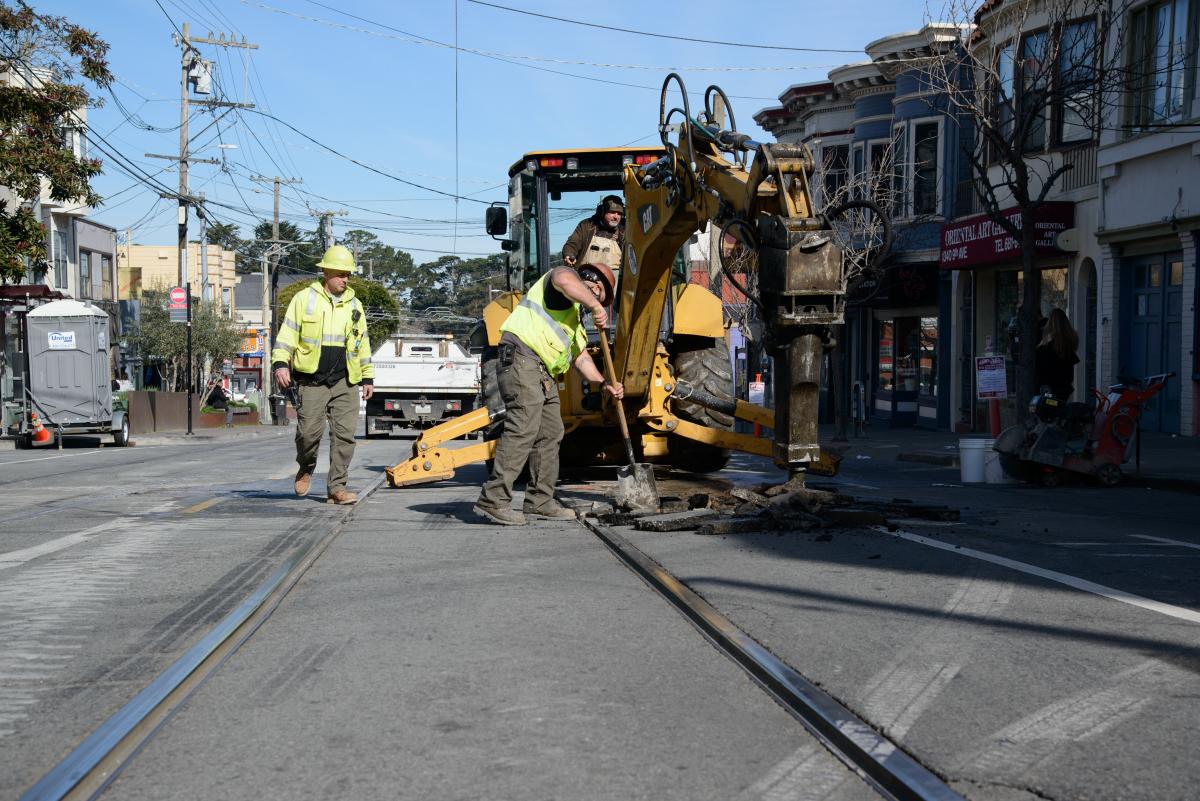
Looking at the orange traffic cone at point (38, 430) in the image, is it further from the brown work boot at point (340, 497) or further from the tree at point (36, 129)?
the brown work boot at point (340, 497)

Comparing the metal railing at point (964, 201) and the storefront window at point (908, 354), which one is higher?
the metal railing at point (964, 201)

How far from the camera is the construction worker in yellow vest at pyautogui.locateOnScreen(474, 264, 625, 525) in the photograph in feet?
28.4

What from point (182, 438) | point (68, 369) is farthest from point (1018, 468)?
point (182, 438)

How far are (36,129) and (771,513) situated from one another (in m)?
19.7

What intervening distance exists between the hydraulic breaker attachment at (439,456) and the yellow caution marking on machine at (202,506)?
1.43 meters

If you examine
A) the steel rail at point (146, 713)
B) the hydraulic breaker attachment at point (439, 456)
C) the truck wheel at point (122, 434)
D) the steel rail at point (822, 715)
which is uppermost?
the hydraulic breaker attachment at point (439, 456)

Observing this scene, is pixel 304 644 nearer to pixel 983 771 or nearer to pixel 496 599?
pixel 496 599

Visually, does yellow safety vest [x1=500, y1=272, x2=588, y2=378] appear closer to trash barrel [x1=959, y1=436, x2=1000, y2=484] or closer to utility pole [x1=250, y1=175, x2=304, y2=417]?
trash barrel [x1=959, y1=436, x2=1000, y2=484]

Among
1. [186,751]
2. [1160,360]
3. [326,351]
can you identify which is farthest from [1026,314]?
[186,751]

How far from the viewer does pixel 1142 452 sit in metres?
16.0

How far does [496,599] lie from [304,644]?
1.12 m

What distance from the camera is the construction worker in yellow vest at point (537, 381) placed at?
865 centimetres

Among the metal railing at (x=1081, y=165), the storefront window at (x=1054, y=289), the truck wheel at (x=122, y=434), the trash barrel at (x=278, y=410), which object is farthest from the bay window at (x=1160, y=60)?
the trash barrel at (x=278, y=410)

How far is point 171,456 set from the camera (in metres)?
20.8
